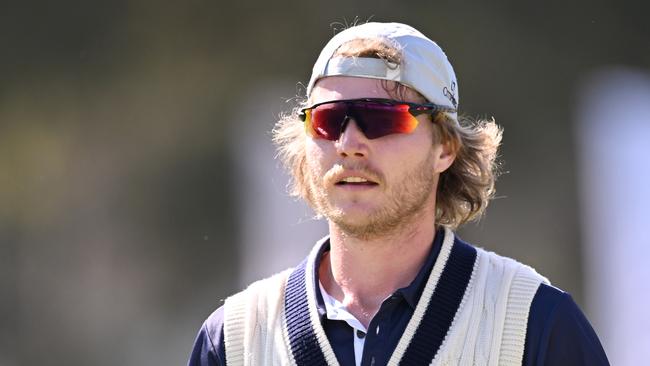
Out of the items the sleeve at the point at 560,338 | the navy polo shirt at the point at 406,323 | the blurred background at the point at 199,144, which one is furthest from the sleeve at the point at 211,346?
the blurred background at the point at 199,144

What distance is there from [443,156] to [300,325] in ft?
1.84

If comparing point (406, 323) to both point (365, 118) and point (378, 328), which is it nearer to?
point (378, 328)

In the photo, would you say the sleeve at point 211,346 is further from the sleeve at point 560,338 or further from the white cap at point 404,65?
the sleeve at point 560,338

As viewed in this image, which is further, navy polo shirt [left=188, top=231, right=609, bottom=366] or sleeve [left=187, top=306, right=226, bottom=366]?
sleeve [left=187, top=306, right=226, bottom=366]

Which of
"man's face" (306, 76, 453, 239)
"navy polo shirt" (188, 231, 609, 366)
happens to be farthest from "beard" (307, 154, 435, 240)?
"navy polo shirt" (188, 231, 609, 366)

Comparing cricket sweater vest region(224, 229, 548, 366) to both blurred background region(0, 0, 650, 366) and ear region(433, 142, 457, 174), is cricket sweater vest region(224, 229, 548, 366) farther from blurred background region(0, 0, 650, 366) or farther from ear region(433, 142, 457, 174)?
blurred background region(0, 0, 650, 366)

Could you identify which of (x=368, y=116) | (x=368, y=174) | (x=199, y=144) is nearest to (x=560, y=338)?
(x=368, y=174)

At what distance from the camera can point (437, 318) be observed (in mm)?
2357

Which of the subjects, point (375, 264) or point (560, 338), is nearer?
point (560, 338)

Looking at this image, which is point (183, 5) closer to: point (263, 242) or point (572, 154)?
point (263, 242)

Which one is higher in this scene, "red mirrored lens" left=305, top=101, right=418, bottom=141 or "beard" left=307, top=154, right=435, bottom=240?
"red mirrored lens" left=305, top=101, right=418, bottom=141

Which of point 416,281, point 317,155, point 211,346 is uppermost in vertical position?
point 317,155

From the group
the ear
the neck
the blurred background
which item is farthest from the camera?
the blurred background

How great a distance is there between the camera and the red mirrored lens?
7.91 ft
